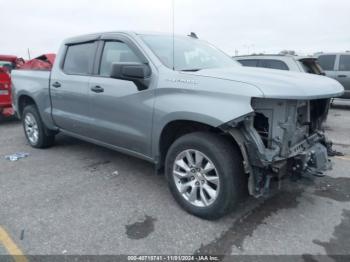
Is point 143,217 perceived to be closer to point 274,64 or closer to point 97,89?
point 97,89

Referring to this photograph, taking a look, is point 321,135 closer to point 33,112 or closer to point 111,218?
point 111,218

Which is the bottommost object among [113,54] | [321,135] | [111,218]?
[111,218]

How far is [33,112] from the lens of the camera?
561 cm

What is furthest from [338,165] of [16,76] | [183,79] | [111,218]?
[16,76]

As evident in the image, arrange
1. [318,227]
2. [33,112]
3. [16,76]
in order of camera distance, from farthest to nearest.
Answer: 1. [16,76]
2. [33,112]
3. [318,227]

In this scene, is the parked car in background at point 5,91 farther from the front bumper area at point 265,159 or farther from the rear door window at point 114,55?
the front bumper area at point 265,159

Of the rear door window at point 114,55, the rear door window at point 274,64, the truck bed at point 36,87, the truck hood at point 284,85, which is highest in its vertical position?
the rear door window at point 114,55

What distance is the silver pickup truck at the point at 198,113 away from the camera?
2.82 metres

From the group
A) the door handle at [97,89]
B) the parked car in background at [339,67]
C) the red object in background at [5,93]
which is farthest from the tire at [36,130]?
the parked car in background at [339,67]

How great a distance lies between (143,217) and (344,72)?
32.0ft

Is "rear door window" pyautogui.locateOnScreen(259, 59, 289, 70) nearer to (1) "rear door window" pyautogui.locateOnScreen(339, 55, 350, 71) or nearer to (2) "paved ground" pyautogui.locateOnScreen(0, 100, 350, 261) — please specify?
(2) "paved ground" pyautogui.locateOnScreen(0, 100, 350, 261)

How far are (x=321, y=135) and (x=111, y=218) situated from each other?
99.1 inches

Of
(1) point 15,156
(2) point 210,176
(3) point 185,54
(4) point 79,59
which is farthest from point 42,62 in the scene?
(2) point 210,176

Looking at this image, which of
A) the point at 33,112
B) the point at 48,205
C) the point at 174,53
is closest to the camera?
the point at 48,205
